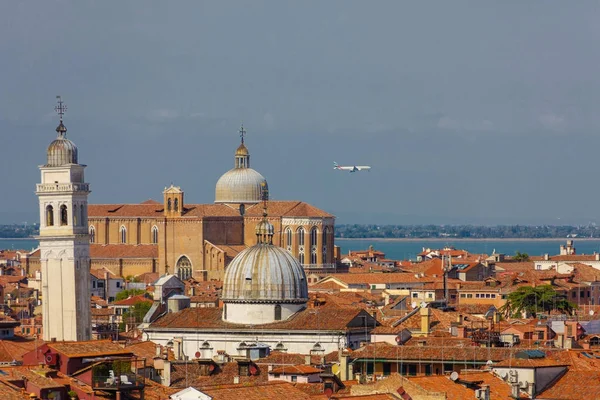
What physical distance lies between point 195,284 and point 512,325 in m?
40.5

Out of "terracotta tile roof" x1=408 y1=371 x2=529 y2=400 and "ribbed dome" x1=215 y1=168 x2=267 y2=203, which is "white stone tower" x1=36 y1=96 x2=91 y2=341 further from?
"ribbed dome" x1=215 y1=168 x2=267 y2=203

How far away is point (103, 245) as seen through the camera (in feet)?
364

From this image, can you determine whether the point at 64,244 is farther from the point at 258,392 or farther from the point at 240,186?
the point at 240,186

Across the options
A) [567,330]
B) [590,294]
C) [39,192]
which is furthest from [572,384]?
[590,294]

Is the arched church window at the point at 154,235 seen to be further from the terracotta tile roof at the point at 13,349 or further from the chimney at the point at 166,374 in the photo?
the chimney at the point at 166,374

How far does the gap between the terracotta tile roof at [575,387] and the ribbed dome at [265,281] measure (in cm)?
1755

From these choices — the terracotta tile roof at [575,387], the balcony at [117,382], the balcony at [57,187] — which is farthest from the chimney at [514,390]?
the balcony at [57,187]

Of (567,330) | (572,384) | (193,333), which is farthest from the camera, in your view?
(193,333)

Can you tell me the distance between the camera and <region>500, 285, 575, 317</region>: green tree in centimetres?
6538

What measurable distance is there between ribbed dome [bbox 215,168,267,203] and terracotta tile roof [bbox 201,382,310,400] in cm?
8612

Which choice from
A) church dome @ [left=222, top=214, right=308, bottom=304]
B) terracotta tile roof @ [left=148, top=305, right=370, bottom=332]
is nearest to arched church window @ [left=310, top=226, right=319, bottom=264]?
terracotta tile roof @ [left=148, top=305, right=370, bottom=332]

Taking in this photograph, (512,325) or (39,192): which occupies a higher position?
(39,192)

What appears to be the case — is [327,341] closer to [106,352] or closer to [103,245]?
[106,352]

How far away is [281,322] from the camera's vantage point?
159 feet
